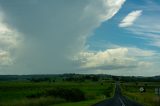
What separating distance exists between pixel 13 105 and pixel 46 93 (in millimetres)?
Result: 28452

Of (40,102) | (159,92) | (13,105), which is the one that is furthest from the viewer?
(40,102)

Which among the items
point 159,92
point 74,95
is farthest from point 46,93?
point 159,92

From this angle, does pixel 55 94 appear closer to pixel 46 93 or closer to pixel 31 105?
pixel 46 93

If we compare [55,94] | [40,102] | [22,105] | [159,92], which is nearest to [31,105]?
[22,105]

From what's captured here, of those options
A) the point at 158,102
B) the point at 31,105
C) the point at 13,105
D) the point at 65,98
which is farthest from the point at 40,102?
the point at 65,98

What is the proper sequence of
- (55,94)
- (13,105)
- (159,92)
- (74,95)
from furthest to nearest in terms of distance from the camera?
1. (74,95)
2. (55,94)
3. (159,92)
4. (13,105)

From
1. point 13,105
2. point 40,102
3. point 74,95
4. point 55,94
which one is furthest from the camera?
point 74,95

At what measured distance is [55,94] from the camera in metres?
69.9

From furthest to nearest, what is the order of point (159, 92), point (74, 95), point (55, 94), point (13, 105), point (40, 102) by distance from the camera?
point (74, 95), point (55, 94), point (40, 102), point (159, 92), point (13, 105)

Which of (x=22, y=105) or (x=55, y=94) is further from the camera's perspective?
(x=55, y=94)

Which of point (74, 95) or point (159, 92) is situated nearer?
point (159, 92)

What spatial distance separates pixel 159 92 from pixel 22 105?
16.2 m

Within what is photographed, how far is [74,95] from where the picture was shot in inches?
3002

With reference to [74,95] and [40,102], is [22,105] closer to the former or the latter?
[40,102]
